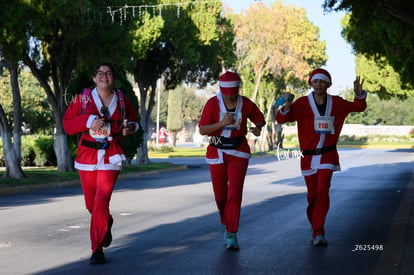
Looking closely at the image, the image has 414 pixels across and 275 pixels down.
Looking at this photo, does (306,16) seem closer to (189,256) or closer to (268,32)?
(268,32)

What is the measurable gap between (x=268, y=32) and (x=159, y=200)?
32.2 meters

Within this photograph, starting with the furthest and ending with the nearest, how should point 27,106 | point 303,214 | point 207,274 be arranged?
1. point 27,106
2. point 303,214
3. point 207,274

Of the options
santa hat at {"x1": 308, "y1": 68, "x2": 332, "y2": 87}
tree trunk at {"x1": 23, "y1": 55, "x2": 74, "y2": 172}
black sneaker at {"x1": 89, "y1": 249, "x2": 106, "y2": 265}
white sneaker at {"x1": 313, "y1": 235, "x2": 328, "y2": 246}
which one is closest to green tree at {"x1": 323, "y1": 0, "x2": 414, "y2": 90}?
santa hat at {"x1": 308, "y1": 68, "x2": 332, "y2": 87}

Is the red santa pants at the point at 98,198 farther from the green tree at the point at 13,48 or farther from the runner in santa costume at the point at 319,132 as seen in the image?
the green tree at the point at 13,48

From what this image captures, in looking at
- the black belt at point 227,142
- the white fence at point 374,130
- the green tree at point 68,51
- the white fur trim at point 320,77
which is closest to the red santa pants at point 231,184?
the black belt at point 227,142

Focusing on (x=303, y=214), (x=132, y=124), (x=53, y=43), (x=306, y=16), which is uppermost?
(x=306, y=16)

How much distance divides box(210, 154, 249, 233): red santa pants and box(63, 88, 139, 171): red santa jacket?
3.78 ft

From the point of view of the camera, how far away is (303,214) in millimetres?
12961

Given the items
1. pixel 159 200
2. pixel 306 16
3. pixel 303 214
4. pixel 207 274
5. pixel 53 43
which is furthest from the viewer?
pixel 306 16

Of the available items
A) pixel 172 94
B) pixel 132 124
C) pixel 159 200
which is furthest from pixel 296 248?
pixel 172 94

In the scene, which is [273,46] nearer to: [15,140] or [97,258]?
[15,140]

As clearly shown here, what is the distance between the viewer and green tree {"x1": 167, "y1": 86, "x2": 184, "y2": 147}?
3659 inches

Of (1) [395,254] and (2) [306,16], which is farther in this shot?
(2) [306,16]

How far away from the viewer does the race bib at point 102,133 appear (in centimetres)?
802
